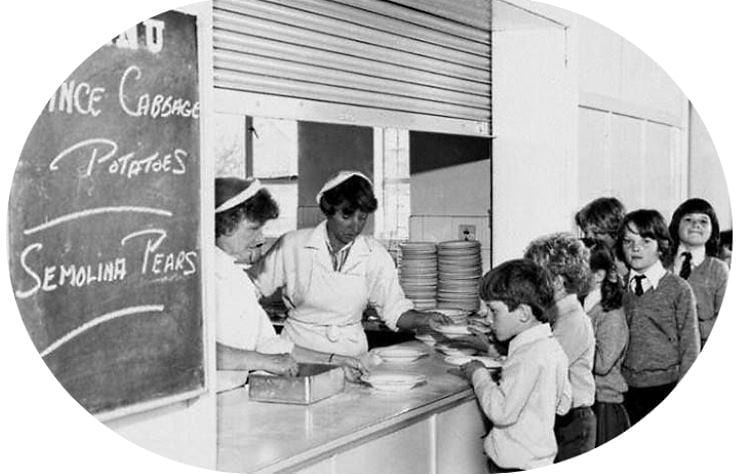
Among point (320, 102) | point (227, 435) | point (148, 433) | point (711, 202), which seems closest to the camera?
point (148, 433)

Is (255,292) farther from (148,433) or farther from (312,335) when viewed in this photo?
(148,433)

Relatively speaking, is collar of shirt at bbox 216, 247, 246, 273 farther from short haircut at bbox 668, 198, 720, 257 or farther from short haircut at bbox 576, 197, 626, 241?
short haircut at bbox 668, 198, 720, 257

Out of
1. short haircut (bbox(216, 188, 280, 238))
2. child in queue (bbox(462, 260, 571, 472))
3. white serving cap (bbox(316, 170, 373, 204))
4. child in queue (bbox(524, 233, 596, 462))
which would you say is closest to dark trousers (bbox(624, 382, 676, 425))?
child in queue (bbox(524, 233, 596, 462))

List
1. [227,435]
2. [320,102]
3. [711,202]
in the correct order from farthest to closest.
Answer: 1. [711,202]
2. [320,102]
3. [227,435]

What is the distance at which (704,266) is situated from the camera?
2916 mm

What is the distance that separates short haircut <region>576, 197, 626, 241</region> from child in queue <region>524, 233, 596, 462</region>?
3.9 inches

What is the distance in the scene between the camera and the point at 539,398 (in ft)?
8.86

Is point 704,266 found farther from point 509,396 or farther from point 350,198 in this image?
point 350,198

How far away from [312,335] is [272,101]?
626mm

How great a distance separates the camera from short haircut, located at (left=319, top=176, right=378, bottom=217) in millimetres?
2729

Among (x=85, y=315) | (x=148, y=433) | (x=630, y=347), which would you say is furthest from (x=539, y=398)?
(x=85, y=315)

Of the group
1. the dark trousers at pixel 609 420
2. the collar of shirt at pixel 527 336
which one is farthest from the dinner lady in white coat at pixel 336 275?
the dark trousers at pixel 609 420

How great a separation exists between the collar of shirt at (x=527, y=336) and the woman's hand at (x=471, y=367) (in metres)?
0.16

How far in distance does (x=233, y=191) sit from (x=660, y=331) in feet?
4.00
